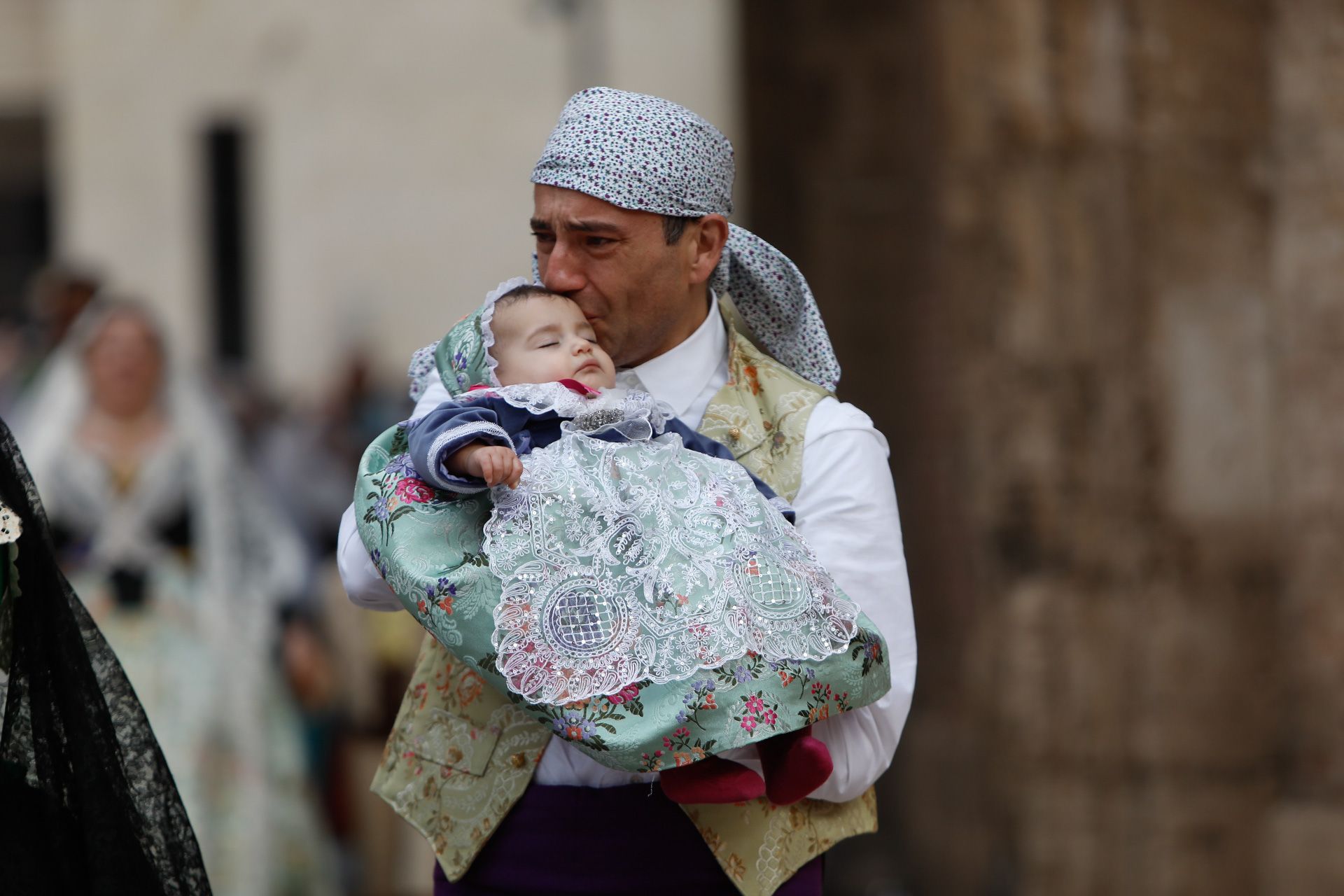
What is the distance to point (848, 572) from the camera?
9.23 ft

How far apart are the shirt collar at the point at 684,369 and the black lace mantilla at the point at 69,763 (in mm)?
987

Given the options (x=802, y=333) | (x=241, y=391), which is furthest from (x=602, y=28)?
(x=802, y=333)

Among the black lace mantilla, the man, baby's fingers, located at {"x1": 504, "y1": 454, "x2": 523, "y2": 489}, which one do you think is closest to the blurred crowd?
the black lace mantilla

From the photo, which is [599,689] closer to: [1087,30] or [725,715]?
[725,715]

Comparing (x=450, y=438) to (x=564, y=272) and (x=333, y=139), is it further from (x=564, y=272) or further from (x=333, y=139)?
(x=333, y=139)

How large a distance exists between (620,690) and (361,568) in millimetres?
531

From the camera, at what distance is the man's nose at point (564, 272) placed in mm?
2863

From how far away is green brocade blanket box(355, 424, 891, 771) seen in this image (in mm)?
2527

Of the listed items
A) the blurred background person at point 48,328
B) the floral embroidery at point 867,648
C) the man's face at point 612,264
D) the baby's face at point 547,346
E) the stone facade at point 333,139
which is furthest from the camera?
the stone facade at point 333,139

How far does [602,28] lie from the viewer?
9.51 m

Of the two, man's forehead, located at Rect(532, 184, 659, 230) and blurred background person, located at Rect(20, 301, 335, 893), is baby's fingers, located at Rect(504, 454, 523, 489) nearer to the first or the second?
man's forehead, located at Rect(532, 184, 659, 230)

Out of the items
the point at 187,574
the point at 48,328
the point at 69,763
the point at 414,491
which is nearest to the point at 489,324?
the point at 414,491

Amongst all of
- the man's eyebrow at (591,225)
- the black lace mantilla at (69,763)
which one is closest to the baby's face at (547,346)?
the man's eyebrow at (591,225)

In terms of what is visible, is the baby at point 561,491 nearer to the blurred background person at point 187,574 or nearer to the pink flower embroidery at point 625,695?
the pink flower embroidery at point 625,695
